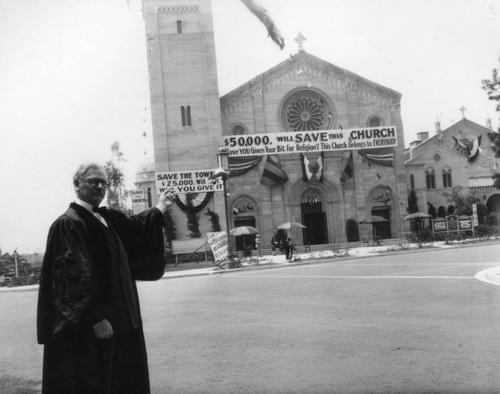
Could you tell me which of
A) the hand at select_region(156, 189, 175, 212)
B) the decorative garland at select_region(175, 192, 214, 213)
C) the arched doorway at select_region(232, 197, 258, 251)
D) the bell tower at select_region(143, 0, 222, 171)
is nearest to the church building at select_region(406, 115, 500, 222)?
the arched doorway at select_region(232, 197, 258, 251)

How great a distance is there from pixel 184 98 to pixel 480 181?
26.6m

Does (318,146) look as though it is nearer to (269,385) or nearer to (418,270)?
(418,270)

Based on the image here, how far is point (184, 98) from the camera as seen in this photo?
38.0m

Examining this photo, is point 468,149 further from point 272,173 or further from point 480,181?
point 272,173

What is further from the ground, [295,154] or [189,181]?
[295,154]

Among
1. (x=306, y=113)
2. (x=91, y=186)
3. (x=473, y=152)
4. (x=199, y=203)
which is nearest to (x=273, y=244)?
(x=199, y=203)

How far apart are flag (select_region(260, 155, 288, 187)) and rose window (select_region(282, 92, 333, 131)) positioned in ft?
10.6

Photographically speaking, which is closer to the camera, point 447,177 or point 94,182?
point 94,182

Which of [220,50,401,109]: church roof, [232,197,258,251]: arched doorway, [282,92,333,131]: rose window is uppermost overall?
[220,50,401,109]: church roof

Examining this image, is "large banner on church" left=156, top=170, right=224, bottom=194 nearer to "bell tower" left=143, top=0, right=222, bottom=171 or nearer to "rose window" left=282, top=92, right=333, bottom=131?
"bell tower" left=143, top=0, right=222, bottom=171

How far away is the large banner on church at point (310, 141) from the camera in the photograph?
39.1 m

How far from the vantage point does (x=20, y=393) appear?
5871mm

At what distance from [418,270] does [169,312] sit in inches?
365

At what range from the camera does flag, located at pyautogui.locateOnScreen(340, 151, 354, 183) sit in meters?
41.3
